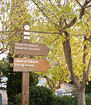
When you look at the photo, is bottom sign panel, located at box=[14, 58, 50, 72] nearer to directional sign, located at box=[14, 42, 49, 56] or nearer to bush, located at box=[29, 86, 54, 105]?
directional sign, located at box=[14, 42, 49, 56]

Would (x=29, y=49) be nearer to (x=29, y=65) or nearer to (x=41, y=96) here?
(x=29, y=65)

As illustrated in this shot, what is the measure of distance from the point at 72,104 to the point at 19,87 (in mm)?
5735

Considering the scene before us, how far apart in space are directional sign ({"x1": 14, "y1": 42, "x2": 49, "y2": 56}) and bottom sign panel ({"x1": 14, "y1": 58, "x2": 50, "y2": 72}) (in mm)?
224

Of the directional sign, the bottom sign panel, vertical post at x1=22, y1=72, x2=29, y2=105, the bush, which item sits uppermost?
the directional sign

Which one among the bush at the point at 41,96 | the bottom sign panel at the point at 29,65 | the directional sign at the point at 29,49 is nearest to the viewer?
the bottom sign panel at the point at 29,65

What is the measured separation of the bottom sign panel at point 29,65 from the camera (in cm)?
425

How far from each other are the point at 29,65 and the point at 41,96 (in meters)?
5.42

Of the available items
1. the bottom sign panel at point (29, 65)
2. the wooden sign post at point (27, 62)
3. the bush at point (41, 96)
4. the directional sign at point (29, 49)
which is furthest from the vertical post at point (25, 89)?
the bush at point (41, 96)

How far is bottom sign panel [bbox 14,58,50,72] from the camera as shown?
13.9ft

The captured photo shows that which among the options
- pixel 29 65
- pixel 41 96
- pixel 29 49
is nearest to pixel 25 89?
pixel 29 65

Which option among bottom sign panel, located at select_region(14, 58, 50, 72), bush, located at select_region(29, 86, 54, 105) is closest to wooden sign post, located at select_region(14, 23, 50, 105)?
bottom sign panel, located at select_region(14, 58, 50, 72)

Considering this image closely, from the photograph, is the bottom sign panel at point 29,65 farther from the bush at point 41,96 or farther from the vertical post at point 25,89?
the bush at point 41,96

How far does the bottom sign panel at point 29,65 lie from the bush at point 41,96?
5185mm

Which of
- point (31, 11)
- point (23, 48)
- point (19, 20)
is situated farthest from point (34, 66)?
point (19, 20)
